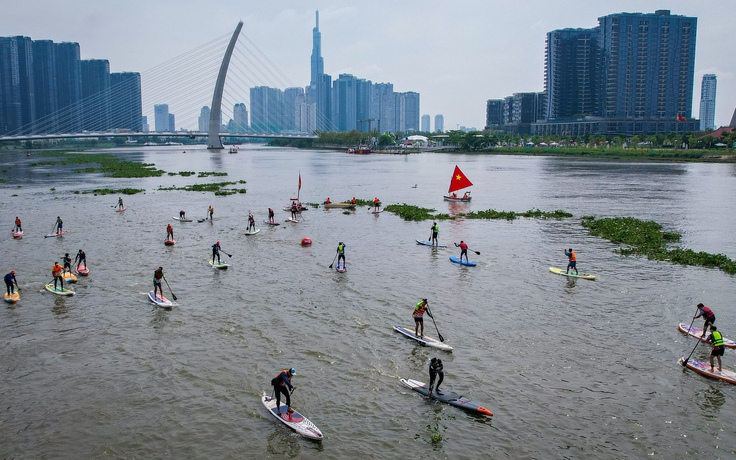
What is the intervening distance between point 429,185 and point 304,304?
67688 millimetres

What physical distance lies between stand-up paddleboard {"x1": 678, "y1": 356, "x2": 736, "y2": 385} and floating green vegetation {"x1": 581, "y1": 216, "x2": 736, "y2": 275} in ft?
55.4

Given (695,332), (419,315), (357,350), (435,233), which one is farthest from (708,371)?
(435,233)

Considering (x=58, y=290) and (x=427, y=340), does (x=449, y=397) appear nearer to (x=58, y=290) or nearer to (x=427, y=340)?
(x=427, y=340)

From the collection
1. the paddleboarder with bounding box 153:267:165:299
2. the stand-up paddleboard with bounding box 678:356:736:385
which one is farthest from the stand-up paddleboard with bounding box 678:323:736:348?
the paddleboarder with bounding box 153:267:165:299

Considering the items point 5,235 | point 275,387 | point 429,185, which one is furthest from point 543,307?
point 429,185

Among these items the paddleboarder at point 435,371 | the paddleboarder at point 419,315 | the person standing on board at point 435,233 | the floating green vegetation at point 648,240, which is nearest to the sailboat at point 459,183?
the floating green vegetation at point 648,240

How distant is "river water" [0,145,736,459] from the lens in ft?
55.7

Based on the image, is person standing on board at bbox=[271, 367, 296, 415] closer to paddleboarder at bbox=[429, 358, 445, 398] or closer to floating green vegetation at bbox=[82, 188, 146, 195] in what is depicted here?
paddleboarder at bbox=[429, 358, 445, 398]

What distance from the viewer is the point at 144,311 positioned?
90.5 feet

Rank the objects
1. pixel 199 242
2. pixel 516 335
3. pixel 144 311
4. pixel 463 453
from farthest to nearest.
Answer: pixel 199 242
pixel 144 311
pixel 516 335
pixel 463 453

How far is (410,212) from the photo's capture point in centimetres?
5925

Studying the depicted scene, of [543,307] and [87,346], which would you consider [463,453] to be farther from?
[87,346]

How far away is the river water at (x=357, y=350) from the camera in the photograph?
17.0 m

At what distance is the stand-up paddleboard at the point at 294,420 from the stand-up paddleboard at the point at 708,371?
13.6 m
